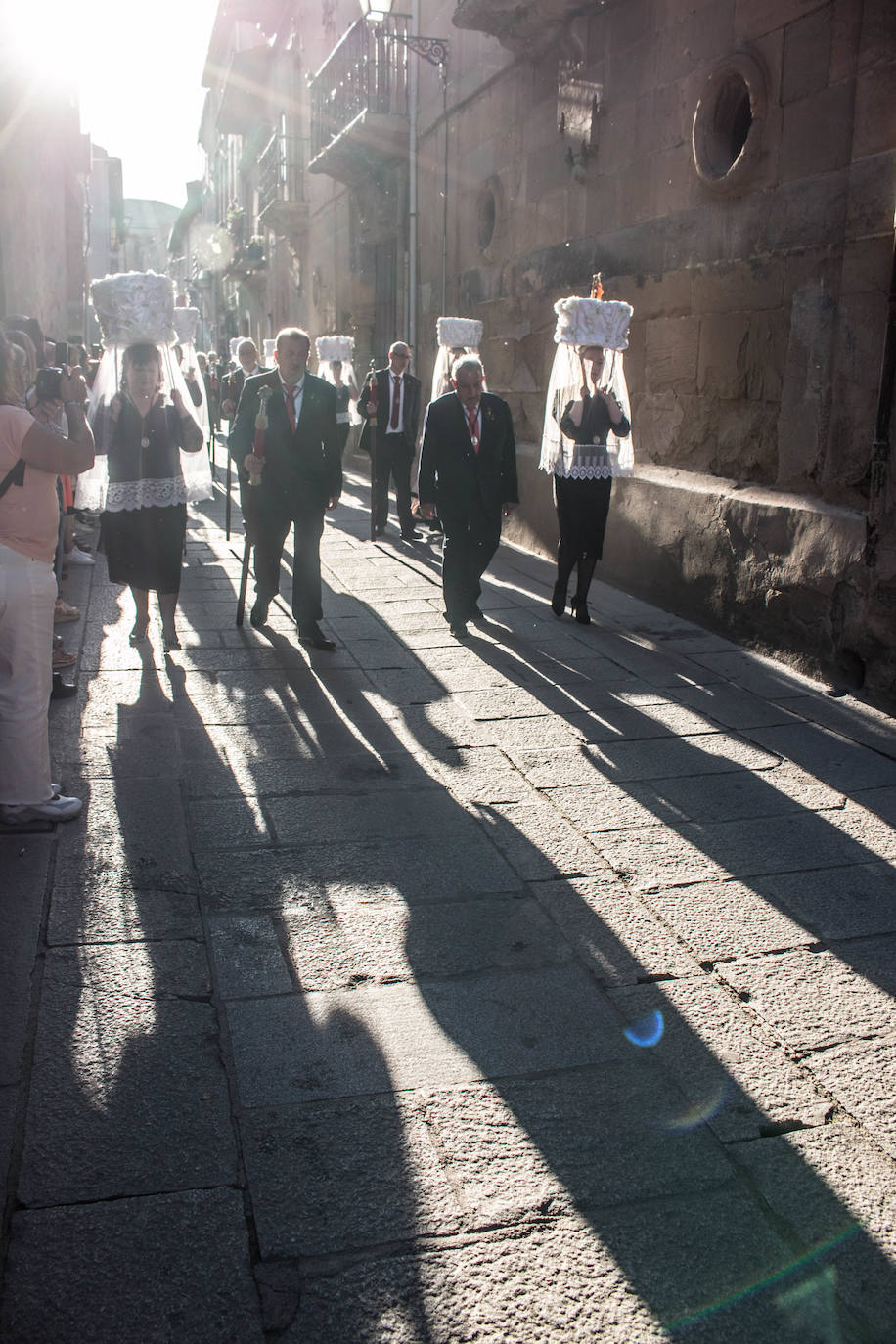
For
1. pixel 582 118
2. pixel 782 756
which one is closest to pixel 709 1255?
pixel 782 756

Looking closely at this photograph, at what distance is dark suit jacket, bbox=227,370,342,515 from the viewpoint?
21.8 ft

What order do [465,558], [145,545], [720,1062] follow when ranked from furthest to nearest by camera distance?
[465,558] → [145,545] → [720,1062]

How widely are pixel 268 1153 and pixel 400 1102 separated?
1.05ft

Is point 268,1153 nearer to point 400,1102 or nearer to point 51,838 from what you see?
point 400,1102

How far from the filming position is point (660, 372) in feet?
26.6

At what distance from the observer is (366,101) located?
14984mm

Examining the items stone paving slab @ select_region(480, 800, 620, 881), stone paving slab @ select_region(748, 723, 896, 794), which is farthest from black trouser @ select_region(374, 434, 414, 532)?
stone paving slab @ select_region(480, 800, 620, 881)

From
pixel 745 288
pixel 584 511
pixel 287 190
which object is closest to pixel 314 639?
pixel 584 511

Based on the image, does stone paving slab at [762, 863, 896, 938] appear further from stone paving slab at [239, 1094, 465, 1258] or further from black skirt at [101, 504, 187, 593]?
black skirt at [101, 504, 187, 593]

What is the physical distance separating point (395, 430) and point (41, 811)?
770 cm

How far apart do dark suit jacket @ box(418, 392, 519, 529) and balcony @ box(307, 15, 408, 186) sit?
8.64 metres

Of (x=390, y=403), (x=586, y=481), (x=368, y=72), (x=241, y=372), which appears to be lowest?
(x=586, y=481)

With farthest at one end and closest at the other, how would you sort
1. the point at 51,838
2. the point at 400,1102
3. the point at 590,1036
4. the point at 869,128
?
the point at 869,128 < the point at 51,838 < the point at 590,1036 < the point at 400,1102

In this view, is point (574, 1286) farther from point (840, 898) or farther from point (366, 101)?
point (366, 101)
